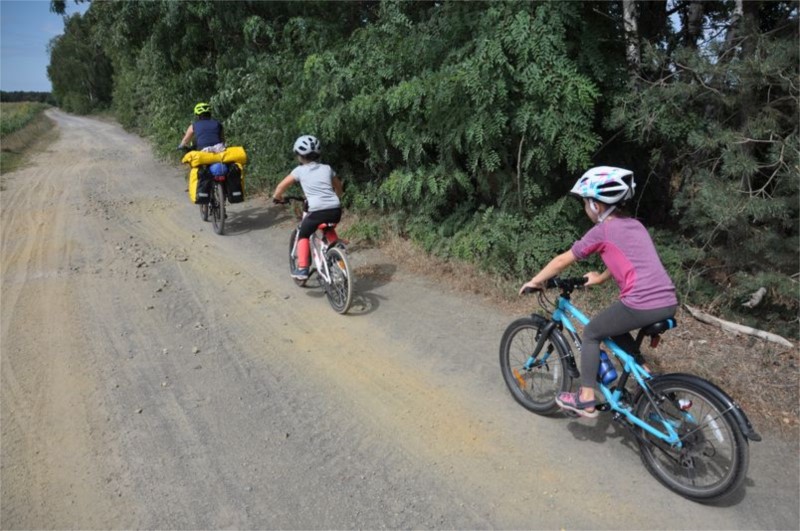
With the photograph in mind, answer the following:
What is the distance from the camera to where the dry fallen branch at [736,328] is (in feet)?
15.5

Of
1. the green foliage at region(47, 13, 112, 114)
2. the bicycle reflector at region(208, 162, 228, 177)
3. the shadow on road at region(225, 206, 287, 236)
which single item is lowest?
Answer: the shadow on road at region(225, 206, 287, 236)

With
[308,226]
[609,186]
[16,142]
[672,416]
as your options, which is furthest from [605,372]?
[16,142]

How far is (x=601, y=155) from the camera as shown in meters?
6.21

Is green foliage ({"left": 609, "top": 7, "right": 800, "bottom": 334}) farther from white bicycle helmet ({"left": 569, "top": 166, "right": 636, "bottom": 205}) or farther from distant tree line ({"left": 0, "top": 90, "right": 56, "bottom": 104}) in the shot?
distant tree line ({"left": 0, "top": 90, "right": 56, "bottom": 104})

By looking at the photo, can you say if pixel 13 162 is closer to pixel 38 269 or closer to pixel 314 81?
pixel 38 269

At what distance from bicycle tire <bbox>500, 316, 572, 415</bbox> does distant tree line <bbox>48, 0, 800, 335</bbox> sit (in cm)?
191

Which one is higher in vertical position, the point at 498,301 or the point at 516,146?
the point at 516,146

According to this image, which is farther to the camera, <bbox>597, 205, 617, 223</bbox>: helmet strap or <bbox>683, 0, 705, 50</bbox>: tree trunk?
<bbox>683, 0, 705, 50</bbox>: tree trunk

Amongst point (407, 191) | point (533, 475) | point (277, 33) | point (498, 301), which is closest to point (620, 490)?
point (533, 475)

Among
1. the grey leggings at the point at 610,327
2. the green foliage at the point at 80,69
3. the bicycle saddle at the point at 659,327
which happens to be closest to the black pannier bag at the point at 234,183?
the grey leggings at the point at 610,327

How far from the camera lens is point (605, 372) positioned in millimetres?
3523

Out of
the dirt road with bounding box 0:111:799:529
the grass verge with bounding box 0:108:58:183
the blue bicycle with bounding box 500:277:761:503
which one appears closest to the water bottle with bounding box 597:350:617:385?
the blue bicycle with bounding box 500:277:761:503

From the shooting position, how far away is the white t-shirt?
19.1 ft

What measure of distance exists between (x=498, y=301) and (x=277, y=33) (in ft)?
25.6
